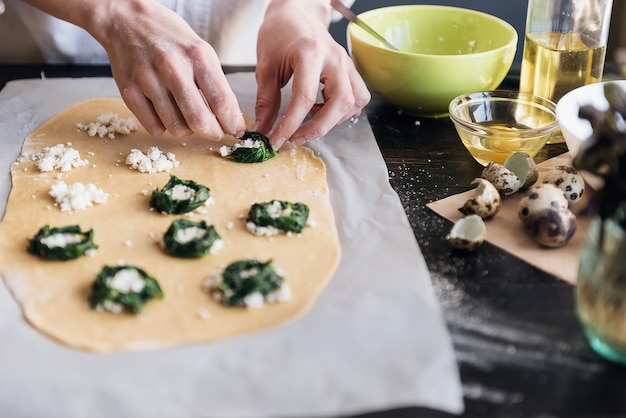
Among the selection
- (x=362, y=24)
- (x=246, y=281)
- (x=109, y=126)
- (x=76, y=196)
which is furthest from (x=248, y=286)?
Answer: (x=362, y=24)

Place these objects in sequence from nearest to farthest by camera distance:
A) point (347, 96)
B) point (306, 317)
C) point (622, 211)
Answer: point (622, 211), point (306, 317), point (347, 96)

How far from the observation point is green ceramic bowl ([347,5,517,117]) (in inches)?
54.6

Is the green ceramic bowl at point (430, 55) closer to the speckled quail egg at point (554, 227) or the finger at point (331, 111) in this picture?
the finger at point (331, 111)

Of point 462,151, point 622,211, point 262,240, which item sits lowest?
point 462,151

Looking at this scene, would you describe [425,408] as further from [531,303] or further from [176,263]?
[176,263]

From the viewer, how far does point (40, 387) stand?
81cm

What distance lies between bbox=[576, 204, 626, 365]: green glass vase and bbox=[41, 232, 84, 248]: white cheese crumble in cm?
74

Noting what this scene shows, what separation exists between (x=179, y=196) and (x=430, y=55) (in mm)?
636

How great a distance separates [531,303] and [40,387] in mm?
663

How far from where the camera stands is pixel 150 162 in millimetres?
1281

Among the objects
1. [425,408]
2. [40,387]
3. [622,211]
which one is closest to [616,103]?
[622,211]

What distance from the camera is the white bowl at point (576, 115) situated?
115 centimetres

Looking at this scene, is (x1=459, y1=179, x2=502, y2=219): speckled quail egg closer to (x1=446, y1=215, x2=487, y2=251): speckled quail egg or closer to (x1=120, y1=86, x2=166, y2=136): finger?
(x1=446, y1=215, x2=487, y2=251): speckled quail egg

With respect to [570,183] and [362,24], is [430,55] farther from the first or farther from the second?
[570,183]
